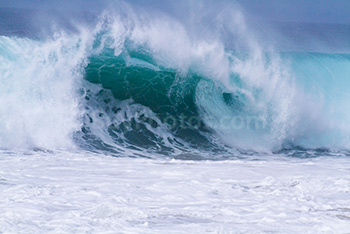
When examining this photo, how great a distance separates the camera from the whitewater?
3609 mm

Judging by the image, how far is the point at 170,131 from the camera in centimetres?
836

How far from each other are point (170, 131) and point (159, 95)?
54.2 inches

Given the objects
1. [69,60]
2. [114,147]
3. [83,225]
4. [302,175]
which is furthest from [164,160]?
[69,60]

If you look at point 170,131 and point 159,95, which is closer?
point 170,131

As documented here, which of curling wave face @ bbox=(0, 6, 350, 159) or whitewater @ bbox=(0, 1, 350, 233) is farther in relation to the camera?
curling wave face @ bbox=(0, 6, 350, 159)

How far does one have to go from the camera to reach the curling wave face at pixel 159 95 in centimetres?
764

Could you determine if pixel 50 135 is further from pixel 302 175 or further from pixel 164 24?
pixel 164 24

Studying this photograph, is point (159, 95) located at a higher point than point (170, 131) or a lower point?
higher

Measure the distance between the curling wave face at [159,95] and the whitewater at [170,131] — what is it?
0.03 m

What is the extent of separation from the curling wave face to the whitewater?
3 cm

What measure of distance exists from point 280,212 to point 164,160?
2.92m

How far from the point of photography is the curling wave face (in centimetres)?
764

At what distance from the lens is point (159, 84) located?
9797mm

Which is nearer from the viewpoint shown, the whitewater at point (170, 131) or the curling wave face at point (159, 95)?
the whitewater at point (170, 131)
